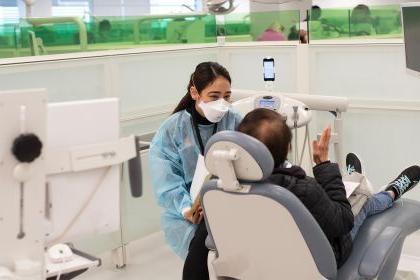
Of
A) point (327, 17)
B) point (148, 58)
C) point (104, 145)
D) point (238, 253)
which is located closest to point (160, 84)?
point (148, 58)

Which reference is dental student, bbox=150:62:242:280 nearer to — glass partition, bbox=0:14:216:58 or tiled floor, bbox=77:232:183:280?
tiled floor, bbox=77:232:183:280

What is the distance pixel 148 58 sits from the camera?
11.1 feet

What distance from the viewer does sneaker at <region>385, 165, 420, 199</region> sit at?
2.32 metres

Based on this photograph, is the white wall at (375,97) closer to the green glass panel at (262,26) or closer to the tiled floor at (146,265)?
the green glass panel at (262,26)

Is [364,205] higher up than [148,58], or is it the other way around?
[148,58]

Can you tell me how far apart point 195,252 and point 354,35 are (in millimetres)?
1833

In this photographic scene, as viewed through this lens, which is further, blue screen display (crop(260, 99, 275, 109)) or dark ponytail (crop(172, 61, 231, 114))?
blue screen display (crop(260, 99, 275, 109))

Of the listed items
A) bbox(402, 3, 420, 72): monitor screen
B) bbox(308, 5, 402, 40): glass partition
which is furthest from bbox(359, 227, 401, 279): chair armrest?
bbox(308, 5, 402, 40): glass partition

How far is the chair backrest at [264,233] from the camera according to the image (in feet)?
5.73

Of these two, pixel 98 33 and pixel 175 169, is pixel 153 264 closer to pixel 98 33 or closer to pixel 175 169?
pixel 175 169

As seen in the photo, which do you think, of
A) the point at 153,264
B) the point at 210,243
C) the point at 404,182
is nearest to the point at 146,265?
the point at 153,264

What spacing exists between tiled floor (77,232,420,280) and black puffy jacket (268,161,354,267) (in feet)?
3.38

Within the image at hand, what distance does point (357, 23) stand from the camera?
343 cm

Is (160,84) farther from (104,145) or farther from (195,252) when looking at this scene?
(104,145)
